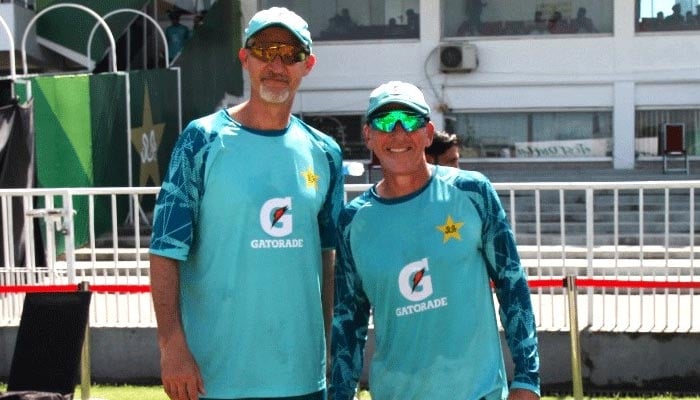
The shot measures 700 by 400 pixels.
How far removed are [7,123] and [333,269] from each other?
6826mm

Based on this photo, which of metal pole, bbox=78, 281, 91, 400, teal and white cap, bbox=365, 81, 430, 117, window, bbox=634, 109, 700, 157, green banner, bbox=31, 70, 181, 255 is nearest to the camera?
teal and white cap, bbox=365, 81, 430, 117

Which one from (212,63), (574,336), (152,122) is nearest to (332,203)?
(574,336)

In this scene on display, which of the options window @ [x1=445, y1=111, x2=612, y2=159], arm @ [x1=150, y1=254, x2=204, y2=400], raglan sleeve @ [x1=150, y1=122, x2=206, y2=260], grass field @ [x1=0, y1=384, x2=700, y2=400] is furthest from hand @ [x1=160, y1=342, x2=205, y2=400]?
window @ [x1=445, y1=111, x2=612, y2=159]

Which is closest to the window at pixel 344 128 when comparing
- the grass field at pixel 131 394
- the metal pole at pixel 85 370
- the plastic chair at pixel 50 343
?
the grass field at pixel 131 394

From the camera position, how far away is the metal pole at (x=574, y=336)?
753cm

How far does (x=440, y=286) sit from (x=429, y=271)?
54 millimetres

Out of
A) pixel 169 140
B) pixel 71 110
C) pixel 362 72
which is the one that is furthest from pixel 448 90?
pixel 71 110

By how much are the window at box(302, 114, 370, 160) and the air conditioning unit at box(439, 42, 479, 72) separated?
68.8 inches

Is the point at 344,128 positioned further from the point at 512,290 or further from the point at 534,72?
the point at 512,290

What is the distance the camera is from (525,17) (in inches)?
763

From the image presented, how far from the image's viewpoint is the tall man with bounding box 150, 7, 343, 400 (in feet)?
11.2

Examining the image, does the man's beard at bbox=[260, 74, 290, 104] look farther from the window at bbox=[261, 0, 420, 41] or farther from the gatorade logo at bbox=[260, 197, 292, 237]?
the window at bbox=[261, 0, 420, 41]

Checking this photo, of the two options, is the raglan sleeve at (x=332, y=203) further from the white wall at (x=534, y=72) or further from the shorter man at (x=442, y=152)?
the white wall at (x=534, y=72)

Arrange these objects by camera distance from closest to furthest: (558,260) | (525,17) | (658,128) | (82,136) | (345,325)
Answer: (345,325) → (558,260) → (82,136) → (658,128) → (525,17)
